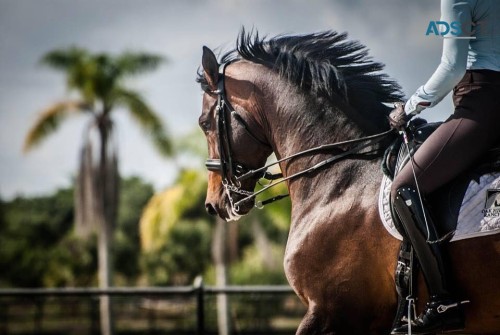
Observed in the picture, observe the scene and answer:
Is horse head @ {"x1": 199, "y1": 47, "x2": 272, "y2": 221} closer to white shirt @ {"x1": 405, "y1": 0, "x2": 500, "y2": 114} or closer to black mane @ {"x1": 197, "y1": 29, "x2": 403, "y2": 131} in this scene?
black mane @ {"x1": 197, "y1": 29, "x2": 403, "y2": 131}

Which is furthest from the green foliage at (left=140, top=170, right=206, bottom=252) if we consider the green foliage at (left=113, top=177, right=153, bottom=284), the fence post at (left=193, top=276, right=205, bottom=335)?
the fence post at (left=193, top=276, right=205, bottom=335)

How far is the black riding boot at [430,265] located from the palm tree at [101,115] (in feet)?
69.7

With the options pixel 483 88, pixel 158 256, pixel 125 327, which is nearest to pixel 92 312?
pixel 483 88

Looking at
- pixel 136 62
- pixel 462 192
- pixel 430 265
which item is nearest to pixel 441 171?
pixel 462 192

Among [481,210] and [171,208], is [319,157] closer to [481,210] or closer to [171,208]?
[481,210]

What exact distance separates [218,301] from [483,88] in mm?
21080

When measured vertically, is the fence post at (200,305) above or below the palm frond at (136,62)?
below

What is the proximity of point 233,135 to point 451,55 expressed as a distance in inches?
61.1

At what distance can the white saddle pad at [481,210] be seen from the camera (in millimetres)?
3482

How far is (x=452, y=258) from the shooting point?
3611 mm

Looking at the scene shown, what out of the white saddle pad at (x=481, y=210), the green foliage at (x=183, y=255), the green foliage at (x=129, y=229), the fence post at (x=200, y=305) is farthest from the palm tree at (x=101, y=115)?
the white saddle pad at (x=481, y=210)

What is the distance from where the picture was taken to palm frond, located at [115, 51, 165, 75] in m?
25.9

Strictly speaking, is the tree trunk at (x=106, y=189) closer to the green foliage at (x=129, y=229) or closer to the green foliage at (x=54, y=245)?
the green foliage at (x=129, y=229)

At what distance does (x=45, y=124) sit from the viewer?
79.8 ft
